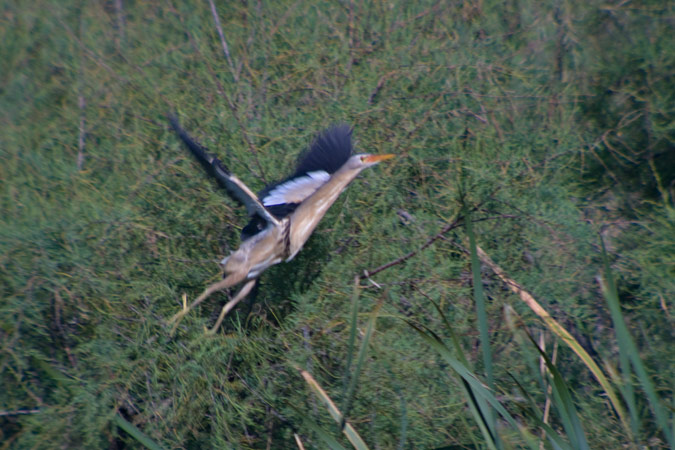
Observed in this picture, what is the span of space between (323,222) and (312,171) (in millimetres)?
307

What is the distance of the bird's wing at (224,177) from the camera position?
7.64 ft

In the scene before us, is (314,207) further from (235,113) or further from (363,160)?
(235,113)

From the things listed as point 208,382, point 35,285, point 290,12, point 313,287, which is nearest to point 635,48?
point 290,12

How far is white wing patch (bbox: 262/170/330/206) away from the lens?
9.83 ft

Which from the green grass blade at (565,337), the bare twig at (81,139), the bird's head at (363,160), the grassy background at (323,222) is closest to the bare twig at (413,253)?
the grassy background at (323,222)

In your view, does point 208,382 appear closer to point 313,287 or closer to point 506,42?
point 313,287

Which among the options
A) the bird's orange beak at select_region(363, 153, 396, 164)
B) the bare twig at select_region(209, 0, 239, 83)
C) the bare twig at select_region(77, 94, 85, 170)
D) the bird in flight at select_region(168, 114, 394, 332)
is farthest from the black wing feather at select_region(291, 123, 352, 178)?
the bare twig at select_region(77, 94, 85, 170)

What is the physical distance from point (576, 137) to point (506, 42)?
2.72ft

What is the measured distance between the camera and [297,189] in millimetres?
3105

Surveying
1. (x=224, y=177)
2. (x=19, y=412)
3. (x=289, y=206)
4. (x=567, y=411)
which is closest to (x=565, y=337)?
(x=567, y=411)

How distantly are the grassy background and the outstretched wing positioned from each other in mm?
92

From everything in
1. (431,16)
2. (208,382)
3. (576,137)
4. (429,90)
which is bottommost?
(576,137)

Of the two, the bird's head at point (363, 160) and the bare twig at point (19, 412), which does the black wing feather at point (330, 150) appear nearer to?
the bird's head at point (363, 160)

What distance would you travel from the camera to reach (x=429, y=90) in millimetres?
3264
